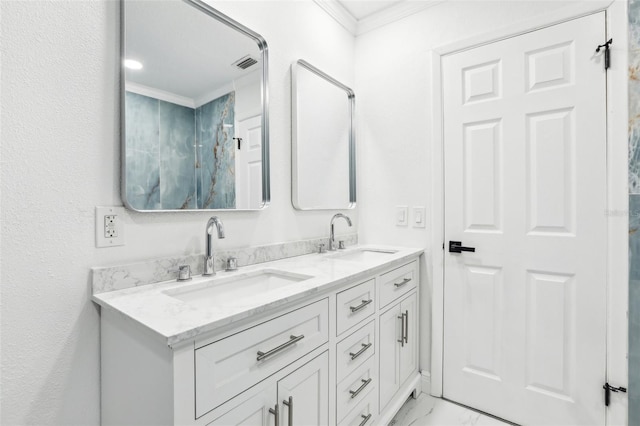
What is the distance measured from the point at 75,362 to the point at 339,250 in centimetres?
136

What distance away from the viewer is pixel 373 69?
2223 millimetres

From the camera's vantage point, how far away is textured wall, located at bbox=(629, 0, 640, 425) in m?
1.37

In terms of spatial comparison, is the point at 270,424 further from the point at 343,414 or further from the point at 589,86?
the point at 589,86

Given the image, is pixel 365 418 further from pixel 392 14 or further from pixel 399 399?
pixel 392 14

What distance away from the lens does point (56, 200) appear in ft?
3.11

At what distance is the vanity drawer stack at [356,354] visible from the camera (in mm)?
1237

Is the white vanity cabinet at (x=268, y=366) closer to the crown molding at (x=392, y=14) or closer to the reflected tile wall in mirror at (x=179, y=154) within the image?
the reflected tile wall in mirror at (x=179, y=154)

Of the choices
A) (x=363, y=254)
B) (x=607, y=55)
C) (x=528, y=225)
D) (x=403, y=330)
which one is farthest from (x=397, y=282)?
(x=607, y=55)

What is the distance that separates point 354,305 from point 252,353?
1.83ft

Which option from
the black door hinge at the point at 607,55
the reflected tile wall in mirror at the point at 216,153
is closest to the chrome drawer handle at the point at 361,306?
the reflected tile wall in mirror at the point at 216,153

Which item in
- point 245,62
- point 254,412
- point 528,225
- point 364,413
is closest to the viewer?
point 254,412

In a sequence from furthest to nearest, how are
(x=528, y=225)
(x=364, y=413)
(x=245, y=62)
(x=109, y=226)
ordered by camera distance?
1. (x=528, y=225)
2. (x=245, y=62)
3. (x=364, y=413)
4. (x=109, y=226)

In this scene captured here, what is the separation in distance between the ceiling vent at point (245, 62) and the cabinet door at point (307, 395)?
4.31 ft

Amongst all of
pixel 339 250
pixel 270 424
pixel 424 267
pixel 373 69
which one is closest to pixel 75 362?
pixel 270 424
